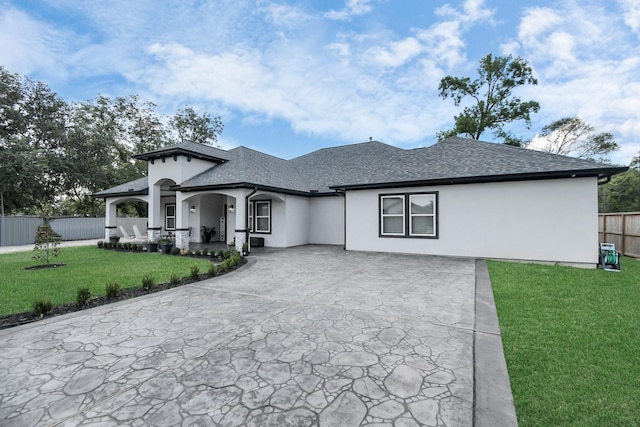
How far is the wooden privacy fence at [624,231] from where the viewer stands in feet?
35.1

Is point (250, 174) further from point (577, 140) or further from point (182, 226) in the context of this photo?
point (577, 140)

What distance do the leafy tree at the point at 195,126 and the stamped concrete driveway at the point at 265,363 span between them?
28.5m

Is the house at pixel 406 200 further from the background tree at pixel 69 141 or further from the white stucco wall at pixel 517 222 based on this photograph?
the background tree at pixel 69 141

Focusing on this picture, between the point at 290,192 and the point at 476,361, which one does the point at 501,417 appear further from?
the point at 290,192

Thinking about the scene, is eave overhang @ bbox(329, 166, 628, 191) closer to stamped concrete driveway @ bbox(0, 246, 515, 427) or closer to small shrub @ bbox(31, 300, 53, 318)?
stamped concrete driveway @ bbox(0, 246, 515, 427)

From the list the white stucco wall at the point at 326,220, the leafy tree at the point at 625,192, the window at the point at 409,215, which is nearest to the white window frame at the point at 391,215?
the window at the point at 409,215

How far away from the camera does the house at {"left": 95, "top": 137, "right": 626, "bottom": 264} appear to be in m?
8.94

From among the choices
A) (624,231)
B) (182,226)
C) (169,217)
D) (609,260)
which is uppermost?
(169,217)

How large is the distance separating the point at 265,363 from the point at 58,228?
23610 millimetres

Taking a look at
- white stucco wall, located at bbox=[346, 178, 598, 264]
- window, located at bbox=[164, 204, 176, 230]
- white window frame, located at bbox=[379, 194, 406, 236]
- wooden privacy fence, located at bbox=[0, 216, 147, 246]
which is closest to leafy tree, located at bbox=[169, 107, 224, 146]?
wooden privacy fence, located at bbox=[0, 216, 147, 246]

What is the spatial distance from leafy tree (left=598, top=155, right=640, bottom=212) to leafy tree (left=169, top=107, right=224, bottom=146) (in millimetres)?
40993

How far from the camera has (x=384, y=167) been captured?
1273 cm

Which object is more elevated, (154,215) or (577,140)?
(577,140)

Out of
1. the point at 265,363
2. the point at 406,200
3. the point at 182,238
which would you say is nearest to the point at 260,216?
the point at 182,238
